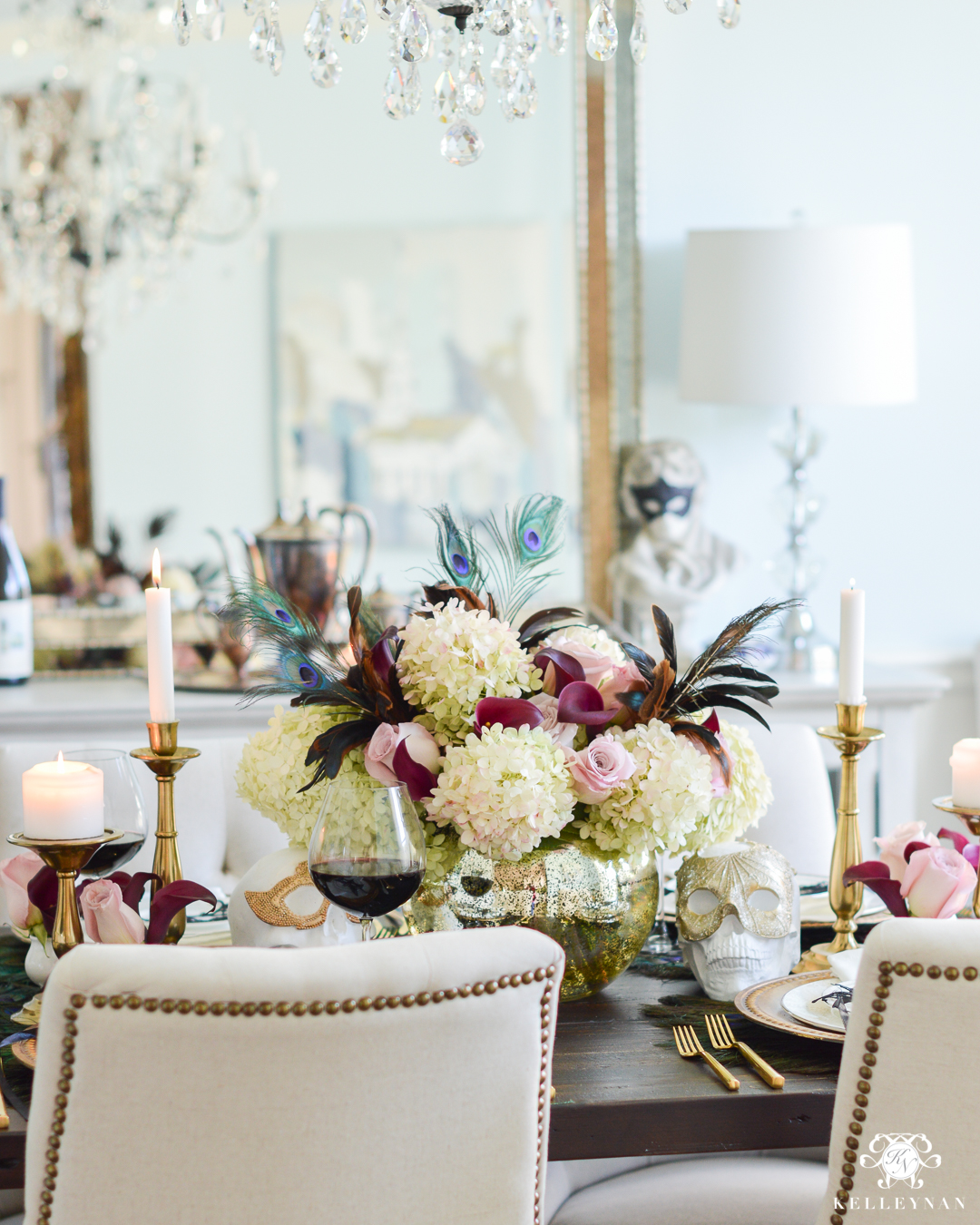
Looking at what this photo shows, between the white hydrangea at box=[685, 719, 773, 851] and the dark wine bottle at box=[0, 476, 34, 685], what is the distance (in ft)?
5.71

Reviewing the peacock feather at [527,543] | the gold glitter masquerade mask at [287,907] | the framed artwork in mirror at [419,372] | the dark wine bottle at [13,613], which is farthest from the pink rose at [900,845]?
the dark wine bottle at [13,613]

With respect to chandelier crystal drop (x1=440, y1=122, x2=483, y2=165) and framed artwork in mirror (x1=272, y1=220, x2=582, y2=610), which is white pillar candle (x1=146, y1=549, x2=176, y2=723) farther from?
framed artwork in mirror (x1=272, y1=220, x2=582, y2=610)

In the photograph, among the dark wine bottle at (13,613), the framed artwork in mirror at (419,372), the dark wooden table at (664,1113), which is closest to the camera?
the dark wooden table at (664,1113)

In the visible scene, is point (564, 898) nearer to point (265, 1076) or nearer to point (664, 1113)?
point (664, 1113)

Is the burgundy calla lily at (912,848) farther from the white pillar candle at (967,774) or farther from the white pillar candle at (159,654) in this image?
the white pillar candle at (159,654)

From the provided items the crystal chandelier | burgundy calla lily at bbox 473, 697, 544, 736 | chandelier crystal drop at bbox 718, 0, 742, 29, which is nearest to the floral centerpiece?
burgundy calla lily at bbox 473, 697, 544, 736

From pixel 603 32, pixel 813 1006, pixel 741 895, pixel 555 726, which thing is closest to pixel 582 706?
pixel 555 726

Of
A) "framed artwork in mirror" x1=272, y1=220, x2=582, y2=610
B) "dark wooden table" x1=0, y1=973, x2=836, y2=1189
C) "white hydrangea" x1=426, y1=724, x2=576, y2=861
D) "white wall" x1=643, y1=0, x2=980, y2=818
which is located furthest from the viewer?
"white wall" x1=643, y1=0, x2=980, y2=818

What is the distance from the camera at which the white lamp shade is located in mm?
2621

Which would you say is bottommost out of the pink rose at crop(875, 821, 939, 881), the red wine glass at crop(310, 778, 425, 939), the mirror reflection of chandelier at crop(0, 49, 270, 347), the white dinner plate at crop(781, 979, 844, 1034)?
the white dinner plate at crop(781, 979, 844, 1034)

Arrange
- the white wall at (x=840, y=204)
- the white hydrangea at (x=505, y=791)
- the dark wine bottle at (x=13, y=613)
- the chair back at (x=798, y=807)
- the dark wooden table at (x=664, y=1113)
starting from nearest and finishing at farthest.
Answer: the dark wooden table at (x=664, y=1113) → the white hydrangea at (x=505, y=791) → the chair back at (x=798, y=807) → the dark wine bottle at (x=13, y=613) → the white wall at (x=840, y=204)

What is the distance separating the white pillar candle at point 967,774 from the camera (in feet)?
4.06

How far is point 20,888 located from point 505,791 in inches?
→ 19.0

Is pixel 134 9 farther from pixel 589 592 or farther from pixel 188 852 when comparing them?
pixel 188 852
